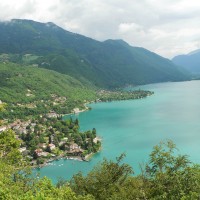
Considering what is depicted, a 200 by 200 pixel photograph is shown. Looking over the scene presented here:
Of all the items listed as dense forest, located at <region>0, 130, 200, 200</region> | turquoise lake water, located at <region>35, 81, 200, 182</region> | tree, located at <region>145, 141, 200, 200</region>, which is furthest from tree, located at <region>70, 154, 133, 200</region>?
turquoise lake water, located at <region>35, 81, 200, 182</region>

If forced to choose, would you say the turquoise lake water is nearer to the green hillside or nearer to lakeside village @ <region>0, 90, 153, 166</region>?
lakeside village @ <region>0, 90, 153, 166</region>

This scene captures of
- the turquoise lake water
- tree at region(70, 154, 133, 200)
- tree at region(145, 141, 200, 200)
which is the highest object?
tree at region(145, 141, 200, 200)

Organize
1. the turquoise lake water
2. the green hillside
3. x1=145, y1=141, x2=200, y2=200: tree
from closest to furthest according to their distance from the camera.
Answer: x1=145, y1=141, x2=200, y2=200: tree < the turquoise lake water < the green hillside

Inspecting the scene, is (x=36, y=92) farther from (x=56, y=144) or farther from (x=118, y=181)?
(x=118, y=181)

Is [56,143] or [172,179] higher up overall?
[172,179]

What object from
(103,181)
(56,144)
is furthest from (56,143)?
(103,181)

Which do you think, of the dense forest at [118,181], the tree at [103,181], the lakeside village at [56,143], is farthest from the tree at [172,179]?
the lakeside village at [56,143]

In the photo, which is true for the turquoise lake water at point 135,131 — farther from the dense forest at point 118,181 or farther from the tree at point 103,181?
the dense forest at point 118,181
